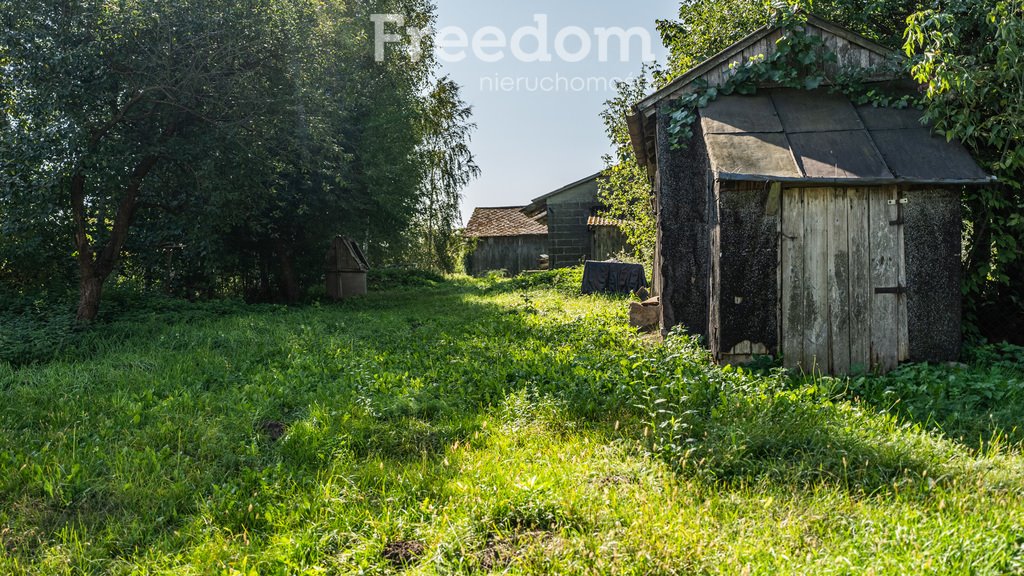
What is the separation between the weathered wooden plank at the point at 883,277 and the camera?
624 cm

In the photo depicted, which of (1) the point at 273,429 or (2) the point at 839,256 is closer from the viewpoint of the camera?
(1) the point at 273,429

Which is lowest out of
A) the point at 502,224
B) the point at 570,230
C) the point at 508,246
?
the point at 508,246

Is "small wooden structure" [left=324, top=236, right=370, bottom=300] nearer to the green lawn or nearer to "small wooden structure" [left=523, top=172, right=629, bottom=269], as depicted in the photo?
"small wooden structure" [left=523, top=172, right=629, bottom=269]

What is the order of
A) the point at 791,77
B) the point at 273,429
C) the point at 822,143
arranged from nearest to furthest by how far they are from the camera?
the point at 273,429 < the point at 822,143 < the point at 791,77

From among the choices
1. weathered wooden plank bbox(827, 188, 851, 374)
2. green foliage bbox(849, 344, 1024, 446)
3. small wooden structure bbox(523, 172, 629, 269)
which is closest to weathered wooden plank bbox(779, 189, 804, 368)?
weathered wooden plank bbox(827, 188, 851, 374)

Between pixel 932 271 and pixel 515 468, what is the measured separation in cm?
522

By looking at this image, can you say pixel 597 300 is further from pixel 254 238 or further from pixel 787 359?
pixel 254 238

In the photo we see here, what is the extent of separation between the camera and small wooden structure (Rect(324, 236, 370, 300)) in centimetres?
1888

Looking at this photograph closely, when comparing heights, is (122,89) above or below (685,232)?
above

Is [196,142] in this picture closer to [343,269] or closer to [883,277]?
[343,269]

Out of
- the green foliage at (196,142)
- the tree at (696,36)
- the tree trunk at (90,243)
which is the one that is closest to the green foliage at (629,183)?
the tree at (696,36)

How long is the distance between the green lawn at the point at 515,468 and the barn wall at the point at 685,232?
62 centimetres

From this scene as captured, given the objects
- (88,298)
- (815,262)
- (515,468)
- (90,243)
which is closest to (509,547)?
(515,468)

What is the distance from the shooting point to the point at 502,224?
3322cm
